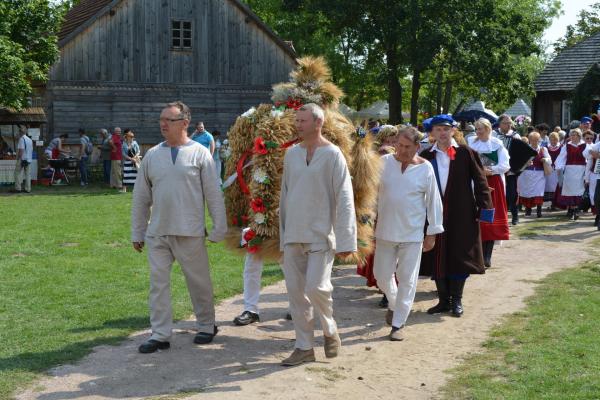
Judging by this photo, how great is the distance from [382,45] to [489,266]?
26.5 metres

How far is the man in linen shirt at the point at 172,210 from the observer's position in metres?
7.34

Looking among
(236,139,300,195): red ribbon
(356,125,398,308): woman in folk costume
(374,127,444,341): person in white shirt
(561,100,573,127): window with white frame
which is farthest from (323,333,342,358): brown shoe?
(561,100,573,127): window with white frame

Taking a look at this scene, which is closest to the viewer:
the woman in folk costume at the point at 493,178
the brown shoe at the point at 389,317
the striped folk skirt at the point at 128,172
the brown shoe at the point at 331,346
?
the brown shoe at the point at 331,346

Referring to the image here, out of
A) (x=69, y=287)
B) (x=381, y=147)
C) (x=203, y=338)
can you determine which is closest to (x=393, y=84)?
(x=381, y=147)

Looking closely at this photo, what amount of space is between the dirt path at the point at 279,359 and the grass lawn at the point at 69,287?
0.33 m

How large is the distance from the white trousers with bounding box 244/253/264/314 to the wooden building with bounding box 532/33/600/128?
36.0 meters

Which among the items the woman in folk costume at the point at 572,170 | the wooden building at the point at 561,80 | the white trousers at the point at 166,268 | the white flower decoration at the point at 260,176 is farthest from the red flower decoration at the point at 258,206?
the wooden building at the point at 561,80

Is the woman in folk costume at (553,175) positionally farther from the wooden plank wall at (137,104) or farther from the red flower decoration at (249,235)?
the wooden plank wall at (137,104)

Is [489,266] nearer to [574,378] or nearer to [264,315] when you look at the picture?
[264,315]

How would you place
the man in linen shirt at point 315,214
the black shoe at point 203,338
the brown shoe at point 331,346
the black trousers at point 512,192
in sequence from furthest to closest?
the black trousers at point 512,192 → the black shoe at point 203,338 → the brown shoe at point 331,346 → the man in linen shirt at point 315,214

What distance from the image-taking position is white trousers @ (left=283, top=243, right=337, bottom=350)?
22.9ft

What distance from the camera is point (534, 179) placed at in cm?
1947

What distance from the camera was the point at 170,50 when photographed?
33.7m

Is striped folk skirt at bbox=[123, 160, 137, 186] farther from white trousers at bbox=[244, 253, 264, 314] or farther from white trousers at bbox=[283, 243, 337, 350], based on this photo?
white trousers at bbox=[283, 243, 337, 350]
